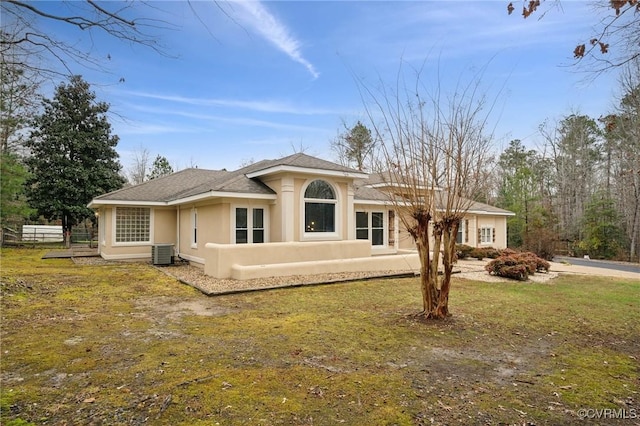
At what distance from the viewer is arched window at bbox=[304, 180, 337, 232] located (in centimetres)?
1379

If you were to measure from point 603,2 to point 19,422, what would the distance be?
6.79 m

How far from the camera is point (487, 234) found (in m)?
24.5

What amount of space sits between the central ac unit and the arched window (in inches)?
253

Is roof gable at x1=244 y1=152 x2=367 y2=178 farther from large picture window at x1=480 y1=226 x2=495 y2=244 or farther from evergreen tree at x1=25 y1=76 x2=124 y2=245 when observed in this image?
evergreen tree at x1=25 y1=76 x2=124 y2=245

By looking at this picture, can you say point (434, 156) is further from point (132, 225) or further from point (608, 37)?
point (132, 225)

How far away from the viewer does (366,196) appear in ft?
57.8

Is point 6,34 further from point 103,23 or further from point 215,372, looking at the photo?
point 215,372

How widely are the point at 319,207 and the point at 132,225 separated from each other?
9.44 m

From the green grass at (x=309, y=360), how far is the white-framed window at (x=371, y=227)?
8.85m

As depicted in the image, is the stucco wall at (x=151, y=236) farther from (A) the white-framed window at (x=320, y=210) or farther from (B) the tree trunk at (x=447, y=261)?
(B) the tree trunk at (x=447, y=261)

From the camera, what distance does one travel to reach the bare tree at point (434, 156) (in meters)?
6.29

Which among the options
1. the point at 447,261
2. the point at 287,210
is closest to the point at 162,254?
the point at 287,210

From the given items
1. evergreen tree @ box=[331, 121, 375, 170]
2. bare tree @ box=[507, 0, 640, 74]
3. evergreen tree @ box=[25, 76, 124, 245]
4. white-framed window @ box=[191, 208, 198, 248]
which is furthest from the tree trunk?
evergreen tree @ box=[331, 121, 375, 170]

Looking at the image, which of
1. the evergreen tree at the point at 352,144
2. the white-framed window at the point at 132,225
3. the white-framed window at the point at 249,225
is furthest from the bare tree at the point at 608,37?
the evergreen tree at the point at 352,144
